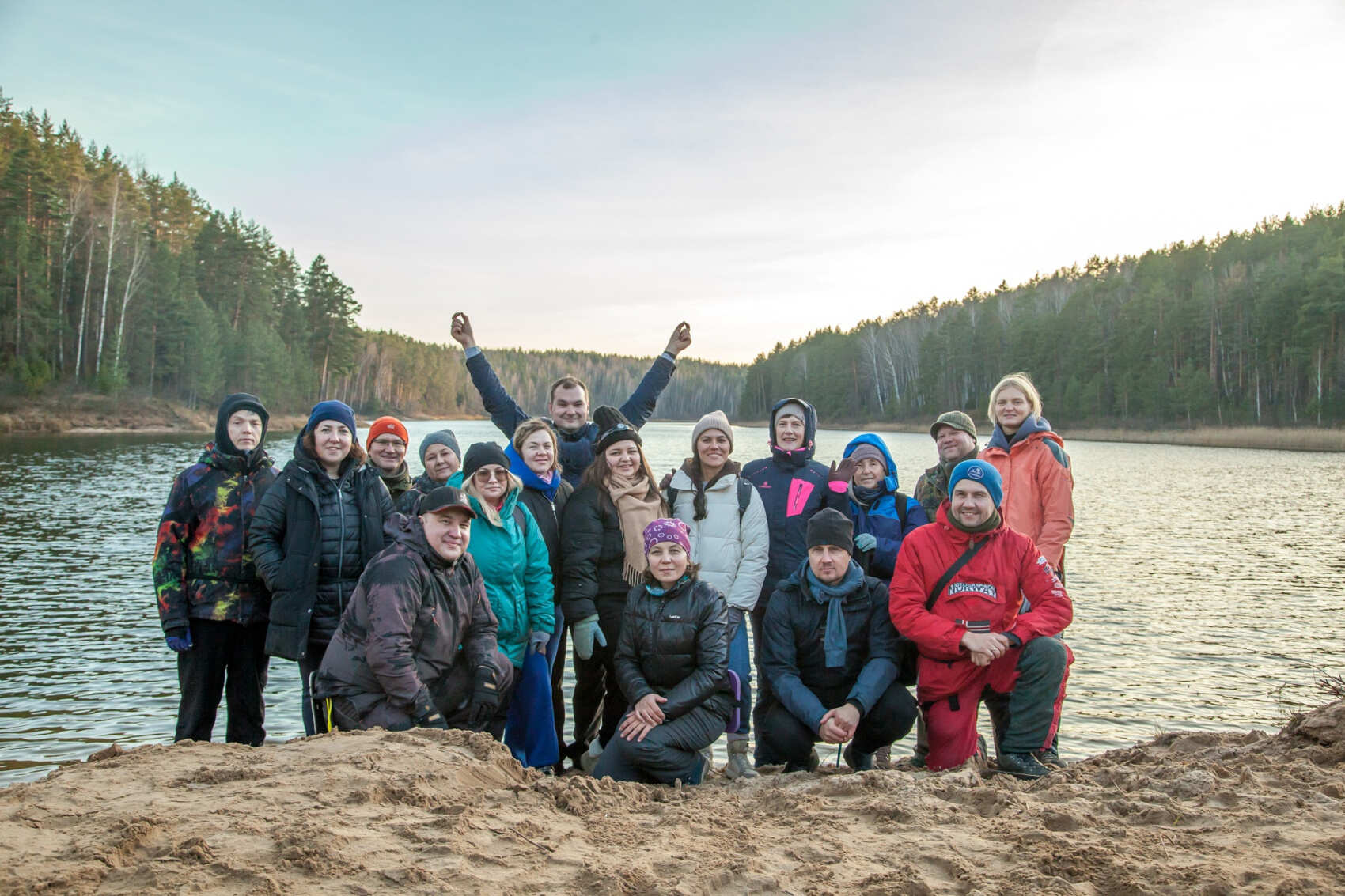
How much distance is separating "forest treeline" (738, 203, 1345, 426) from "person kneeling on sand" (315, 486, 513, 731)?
60711 mm

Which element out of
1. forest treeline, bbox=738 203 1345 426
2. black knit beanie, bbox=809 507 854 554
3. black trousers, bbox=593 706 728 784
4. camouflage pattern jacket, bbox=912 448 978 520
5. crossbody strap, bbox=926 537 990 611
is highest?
forest treeline, bbox=738 203 1345 426

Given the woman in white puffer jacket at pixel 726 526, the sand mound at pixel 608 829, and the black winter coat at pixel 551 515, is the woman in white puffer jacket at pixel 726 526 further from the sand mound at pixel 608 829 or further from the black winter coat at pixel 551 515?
the sand mound at pixel 608 829

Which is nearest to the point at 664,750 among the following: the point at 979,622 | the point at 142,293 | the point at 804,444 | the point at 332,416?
the point at 979,622

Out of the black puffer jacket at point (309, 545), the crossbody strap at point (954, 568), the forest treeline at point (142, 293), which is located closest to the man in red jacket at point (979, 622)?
the crossbody strap at point (954, 568)

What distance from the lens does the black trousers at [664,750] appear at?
4578 millimetres

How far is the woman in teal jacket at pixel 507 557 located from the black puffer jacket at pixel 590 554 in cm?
17

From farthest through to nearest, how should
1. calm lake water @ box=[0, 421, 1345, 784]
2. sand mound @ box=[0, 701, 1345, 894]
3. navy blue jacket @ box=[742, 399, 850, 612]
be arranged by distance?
calm lake water @ box=[0, 421, 1345, 784] → navy blue jacket @ box=[742, 399, 850, 612] → sand mound @ box=[0, 701, 1345, 894]

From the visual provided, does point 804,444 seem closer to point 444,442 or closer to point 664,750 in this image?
point 664,750

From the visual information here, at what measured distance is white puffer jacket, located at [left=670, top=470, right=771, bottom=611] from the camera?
17.4ft

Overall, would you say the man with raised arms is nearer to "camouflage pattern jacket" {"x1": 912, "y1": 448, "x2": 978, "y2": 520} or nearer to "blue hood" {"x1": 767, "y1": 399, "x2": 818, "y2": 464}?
"blue hood" {"x1": 767, "y1": 399, "x2": 818, "y2": 464}

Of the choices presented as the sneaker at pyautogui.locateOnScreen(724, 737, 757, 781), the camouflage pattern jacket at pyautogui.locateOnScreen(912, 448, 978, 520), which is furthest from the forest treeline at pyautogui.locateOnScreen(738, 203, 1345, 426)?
the sneaker at pyautogui.locateOnScreen(724, 737, 757, 781)

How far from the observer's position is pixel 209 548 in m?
4.73

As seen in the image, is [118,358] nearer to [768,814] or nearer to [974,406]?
[768,814]

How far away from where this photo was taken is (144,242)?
49344mm
